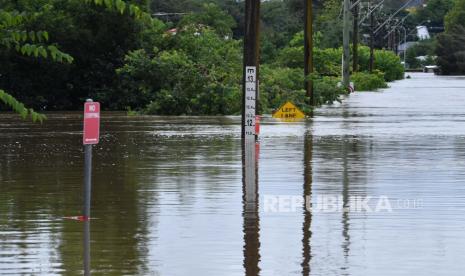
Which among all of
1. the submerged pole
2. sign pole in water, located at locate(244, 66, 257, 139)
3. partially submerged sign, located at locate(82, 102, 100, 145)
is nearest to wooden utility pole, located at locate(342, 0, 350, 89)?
the submerged pole

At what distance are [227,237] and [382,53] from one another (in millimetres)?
122453

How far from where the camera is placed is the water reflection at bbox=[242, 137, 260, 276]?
12.7 m

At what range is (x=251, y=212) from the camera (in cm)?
1681

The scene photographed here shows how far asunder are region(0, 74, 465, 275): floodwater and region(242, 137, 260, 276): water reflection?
2 cm

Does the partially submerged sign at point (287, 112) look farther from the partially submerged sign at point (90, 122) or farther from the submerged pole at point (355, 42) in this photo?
the submerged pole at point (355, 42)

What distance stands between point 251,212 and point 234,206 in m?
0.74

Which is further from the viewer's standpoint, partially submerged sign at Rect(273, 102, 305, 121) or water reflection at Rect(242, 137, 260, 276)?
partially submerged sign at Rect(273, 102, 305, 121)

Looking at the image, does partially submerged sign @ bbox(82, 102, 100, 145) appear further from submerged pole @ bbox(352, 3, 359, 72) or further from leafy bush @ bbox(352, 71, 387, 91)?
submerged pole @ bbox(352, 3, 359, 72)

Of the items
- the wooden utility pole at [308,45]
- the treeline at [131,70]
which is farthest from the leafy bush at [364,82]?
the wooden utility pole at [308,45]

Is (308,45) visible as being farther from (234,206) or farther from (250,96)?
(234,206)

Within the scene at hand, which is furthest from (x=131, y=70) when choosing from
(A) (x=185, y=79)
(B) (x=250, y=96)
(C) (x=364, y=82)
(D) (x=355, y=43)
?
(D) (x=355, y=43)

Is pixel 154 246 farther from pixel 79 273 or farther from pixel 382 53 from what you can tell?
pixel 382 53

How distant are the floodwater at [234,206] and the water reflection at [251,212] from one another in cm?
2

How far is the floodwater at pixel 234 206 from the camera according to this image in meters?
12.7
